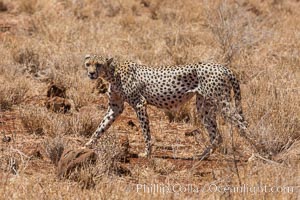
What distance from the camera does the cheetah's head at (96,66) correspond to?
6824mm

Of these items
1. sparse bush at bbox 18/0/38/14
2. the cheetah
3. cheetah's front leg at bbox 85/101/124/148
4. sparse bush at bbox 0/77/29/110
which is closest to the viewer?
the cheetah

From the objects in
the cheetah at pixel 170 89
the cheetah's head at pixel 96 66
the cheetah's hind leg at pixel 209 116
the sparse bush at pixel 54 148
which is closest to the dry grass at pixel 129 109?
the sparse bush at pixel 54 148

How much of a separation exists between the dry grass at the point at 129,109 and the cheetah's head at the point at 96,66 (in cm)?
70

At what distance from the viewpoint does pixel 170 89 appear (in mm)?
6770

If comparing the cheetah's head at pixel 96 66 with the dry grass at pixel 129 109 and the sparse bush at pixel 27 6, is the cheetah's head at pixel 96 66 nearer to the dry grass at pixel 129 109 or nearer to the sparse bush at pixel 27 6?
the dry grass at pixel 129 109

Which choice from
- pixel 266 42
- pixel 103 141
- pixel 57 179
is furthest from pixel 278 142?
pixel 266 42

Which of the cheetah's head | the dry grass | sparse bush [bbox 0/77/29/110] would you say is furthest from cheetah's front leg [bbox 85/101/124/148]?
sparse bush [bbox 0/77/29/110]

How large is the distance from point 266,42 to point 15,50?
5.22 meters

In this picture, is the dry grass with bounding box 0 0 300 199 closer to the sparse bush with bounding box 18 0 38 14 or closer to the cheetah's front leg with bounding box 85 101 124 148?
the sparse bush with bounding box 18 0 38 14

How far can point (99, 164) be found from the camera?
18.4 ft

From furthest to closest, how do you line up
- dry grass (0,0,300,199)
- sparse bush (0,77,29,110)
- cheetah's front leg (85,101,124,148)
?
1. sparse bush (0,77,29,110)
2. cheetah's front leg (85,101,124,148)
3. dry grass (0,0,300,199)

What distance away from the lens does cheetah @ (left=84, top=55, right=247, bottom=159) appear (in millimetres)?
6613

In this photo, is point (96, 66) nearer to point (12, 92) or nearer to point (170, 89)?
point (170, 89)

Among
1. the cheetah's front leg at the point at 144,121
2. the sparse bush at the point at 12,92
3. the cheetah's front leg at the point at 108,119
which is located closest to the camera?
the cheetah's front leg at the point at 144,121
